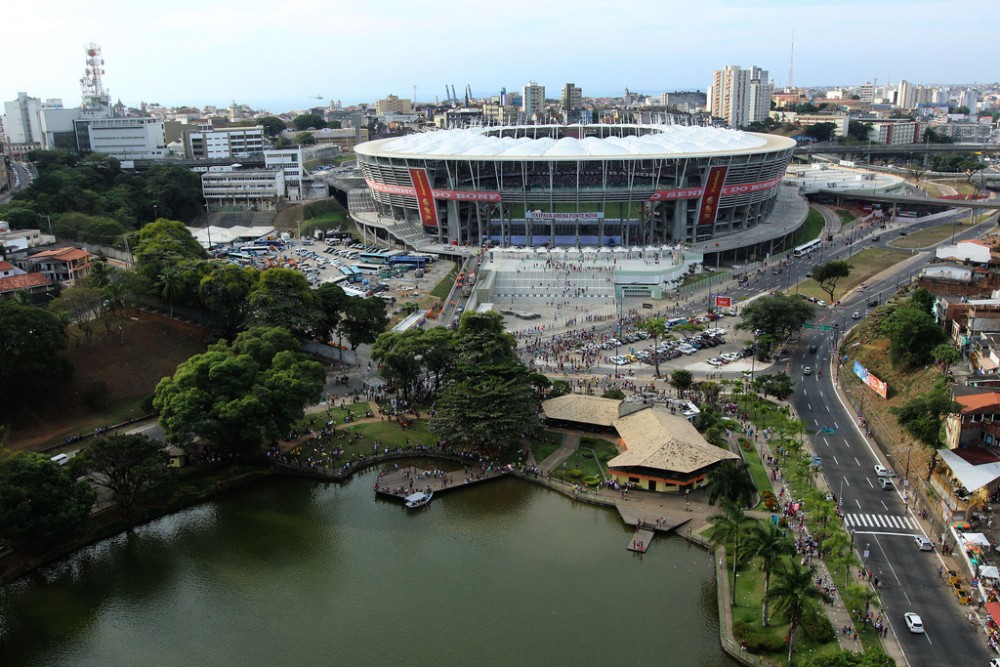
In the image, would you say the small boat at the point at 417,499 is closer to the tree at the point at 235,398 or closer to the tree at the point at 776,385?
the tree at the point at 235,398

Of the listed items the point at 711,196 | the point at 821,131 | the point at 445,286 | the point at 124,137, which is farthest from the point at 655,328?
the point at 821,131

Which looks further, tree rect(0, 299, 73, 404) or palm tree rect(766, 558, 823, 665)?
tree rect(0, 299, 73, 404)

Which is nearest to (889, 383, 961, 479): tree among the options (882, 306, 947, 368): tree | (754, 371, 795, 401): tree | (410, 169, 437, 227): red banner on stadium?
(882, 306, 947, 368): tree

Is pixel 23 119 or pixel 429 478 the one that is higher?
pixel 23 119

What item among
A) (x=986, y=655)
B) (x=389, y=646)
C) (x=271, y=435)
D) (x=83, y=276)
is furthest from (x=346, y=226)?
(x=986, y=655)

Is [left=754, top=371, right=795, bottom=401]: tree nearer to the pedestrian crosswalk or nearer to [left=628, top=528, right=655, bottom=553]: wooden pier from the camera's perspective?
the pedestrian crosswalk

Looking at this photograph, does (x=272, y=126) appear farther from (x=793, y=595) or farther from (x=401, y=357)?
(x=793, y=595)
